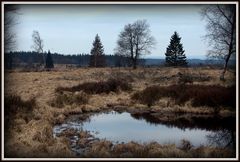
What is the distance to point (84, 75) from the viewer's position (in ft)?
132

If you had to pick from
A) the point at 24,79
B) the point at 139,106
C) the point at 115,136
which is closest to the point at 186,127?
the point at 115,136

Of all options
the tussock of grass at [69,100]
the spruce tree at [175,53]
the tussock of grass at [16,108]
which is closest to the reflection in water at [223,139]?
the tussock of grass at [16,108]

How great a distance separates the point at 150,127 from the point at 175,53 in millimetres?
40231

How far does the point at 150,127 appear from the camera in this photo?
1639 centimetres

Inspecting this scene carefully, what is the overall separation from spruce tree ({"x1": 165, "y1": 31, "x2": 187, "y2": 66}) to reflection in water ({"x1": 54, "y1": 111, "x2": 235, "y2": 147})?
36899 millimetres

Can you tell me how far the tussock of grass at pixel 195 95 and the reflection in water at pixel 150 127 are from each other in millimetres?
1764

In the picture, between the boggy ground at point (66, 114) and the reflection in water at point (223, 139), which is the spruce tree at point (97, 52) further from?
the reflection in water at point (223, 139)

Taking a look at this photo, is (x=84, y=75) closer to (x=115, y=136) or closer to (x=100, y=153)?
(x=115, y=136)

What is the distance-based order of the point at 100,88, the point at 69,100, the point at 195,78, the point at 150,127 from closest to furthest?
the point at 150,127, the point at 69,100, the point at 100,88, the point at 195,78

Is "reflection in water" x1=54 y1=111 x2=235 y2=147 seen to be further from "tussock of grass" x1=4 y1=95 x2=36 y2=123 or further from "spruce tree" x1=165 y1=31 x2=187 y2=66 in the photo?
"spruce tree" x1=165 y1=31 x2=187 y2=66

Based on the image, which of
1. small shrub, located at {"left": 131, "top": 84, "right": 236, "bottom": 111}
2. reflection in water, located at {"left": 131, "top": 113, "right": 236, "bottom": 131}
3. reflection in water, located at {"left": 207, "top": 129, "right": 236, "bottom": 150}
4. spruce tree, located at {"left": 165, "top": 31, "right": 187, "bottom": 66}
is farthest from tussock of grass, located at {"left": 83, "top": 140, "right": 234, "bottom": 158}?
spruce tree, located at {"left": 165, "top": 31, "right": 187, "bottom": 66}

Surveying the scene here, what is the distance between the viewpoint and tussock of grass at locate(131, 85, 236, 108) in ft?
63.6

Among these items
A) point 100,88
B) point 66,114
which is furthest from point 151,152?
point 100,88

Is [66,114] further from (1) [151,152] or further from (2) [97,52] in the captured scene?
(2) [97,52]
